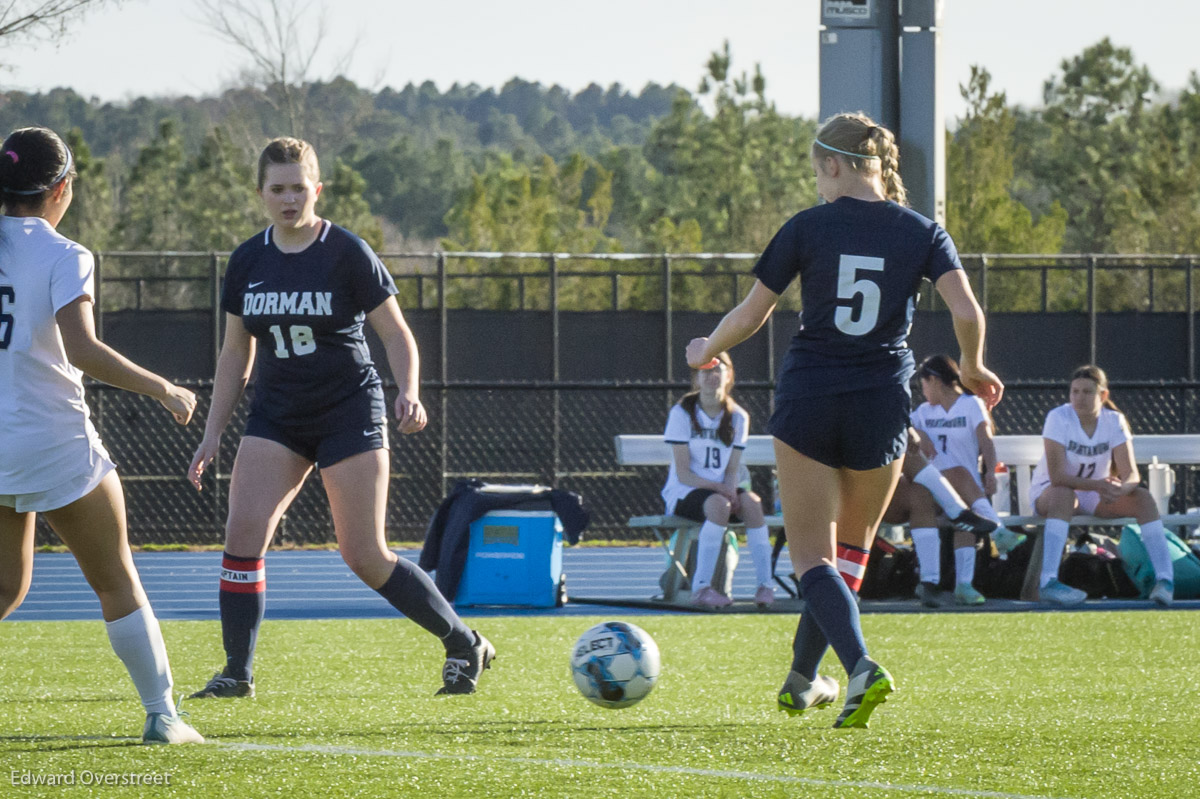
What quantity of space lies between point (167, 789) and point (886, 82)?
542 cm

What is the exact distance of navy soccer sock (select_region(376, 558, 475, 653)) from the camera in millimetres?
5629

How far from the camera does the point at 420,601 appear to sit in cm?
566

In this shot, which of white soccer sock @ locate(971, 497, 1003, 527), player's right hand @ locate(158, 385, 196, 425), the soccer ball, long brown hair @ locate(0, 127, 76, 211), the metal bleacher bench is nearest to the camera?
player's right hand @ locate(158, 385, 196, 425)

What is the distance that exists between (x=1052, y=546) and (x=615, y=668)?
602cm

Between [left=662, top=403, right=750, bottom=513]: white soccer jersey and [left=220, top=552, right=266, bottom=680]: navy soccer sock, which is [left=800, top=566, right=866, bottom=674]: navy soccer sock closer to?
[left=220, top=552, right=266, bottom=680]: navy soccer sock

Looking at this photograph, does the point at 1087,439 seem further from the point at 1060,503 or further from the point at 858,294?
the point at 858,294

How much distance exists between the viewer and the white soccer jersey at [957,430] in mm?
10594

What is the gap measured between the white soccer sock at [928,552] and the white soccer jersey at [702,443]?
4.15ft

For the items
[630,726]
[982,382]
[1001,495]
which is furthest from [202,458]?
[1001,495]

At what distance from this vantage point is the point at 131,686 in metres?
6.30

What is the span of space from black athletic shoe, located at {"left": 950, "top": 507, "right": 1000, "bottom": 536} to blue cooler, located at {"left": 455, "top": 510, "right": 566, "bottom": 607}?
2.64 meters

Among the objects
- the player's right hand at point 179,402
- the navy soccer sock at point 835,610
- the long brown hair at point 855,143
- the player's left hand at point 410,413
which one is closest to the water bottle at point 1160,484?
the long brown hair at point 855,143

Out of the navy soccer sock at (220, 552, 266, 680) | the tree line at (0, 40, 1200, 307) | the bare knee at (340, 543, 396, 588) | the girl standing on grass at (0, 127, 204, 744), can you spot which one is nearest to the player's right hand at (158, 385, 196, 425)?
the girl standing on grass at (0, 127, 204, 744)

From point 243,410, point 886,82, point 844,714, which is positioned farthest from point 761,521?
point 243,410
